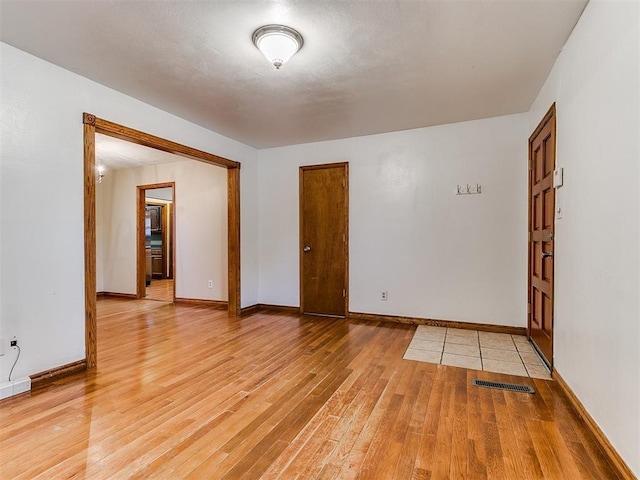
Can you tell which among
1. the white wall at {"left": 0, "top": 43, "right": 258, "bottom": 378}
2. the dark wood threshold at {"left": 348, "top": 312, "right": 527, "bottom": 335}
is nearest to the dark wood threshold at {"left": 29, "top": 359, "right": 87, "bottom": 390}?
the white wall at {"left": 0, "top": 43, "right": 258, "bottom": 378}

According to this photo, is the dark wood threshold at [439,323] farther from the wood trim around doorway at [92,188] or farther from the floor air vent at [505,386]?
the wood trim around doorway at [92,188]

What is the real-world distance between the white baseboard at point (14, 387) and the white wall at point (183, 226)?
119 inches

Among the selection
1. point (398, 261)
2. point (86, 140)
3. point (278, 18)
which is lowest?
point (398, 261)

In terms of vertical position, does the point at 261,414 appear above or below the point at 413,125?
below

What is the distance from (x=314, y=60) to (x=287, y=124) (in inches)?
61.5

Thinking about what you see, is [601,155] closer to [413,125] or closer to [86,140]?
[413,125]

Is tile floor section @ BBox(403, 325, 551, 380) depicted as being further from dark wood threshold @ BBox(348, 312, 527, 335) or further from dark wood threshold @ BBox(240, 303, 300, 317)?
dark wood threshold @ BBox(240, 303, 300, 317)

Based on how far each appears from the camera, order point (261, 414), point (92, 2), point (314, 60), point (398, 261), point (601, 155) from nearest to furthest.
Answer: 1. point (601, 155)
2. point (92, 2)
3. point (261, 414)
4. point (314, 60)
5. point (398, 261)

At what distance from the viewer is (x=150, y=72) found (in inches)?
110

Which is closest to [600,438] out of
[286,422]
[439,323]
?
[286,422]

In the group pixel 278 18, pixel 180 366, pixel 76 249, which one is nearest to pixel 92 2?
pixel 278 18

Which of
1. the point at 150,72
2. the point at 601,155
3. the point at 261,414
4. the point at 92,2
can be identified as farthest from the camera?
the point at 150,72

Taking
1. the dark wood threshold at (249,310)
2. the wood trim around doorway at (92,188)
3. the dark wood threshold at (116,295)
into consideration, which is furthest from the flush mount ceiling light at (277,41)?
the dark wood threshold at (116,295)

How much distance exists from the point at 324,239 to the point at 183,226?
8.61 ft
